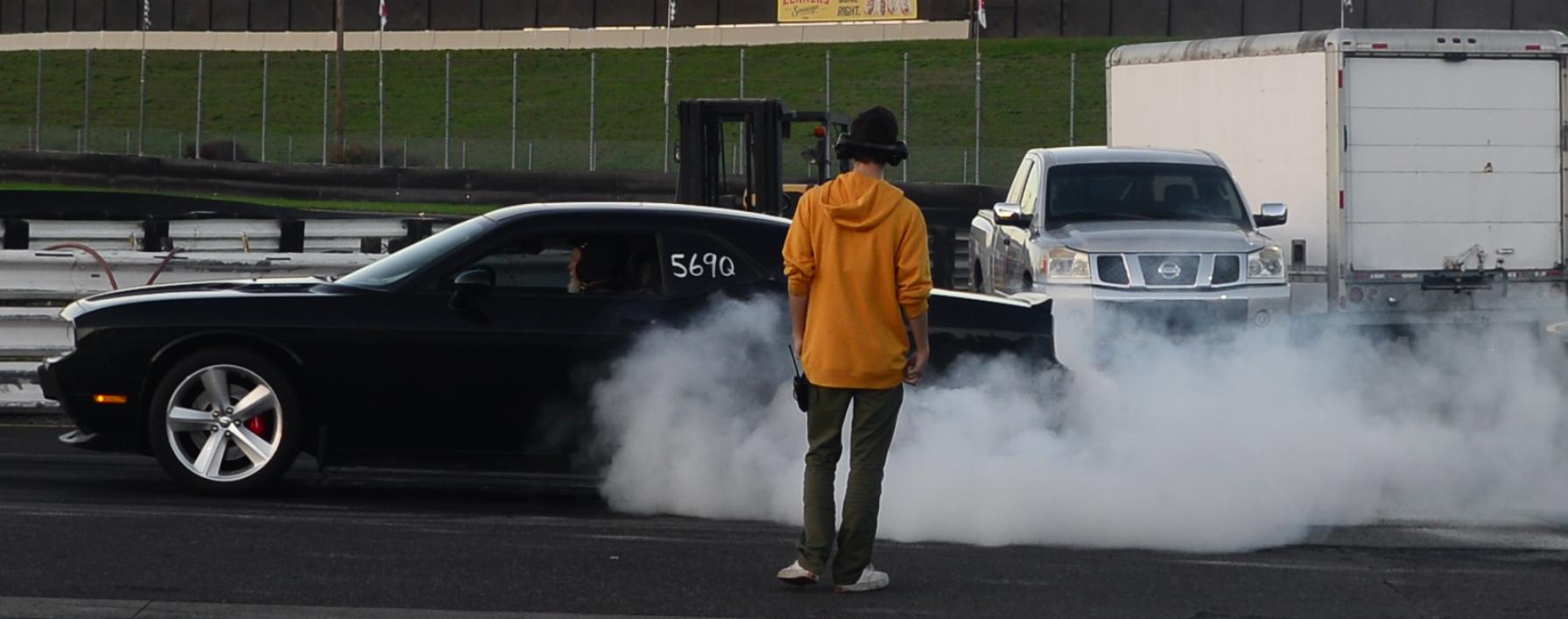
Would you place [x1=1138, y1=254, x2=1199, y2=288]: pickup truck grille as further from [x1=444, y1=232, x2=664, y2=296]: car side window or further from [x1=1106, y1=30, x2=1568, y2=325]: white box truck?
[x1=444, y1=232, x2=664, y2=296]: car side window

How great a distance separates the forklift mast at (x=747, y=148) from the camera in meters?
19.7

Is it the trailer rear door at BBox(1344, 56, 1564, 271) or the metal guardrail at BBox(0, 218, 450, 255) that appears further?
the metal guardrail at BBox(0, 218, 450, 255)

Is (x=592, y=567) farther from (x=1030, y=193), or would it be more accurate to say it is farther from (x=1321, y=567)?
(x=1030, y=193)

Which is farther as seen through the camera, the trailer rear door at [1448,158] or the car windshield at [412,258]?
the trailer rear door at [1448,158]

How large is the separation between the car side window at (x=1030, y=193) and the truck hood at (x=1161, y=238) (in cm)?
74

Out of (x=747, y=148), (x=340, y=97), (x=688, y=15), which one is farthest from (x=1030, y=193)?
(x=688, y=15)

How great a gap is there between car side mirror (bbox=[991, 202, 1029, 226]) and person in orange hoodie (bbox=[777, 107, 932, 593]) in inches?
323

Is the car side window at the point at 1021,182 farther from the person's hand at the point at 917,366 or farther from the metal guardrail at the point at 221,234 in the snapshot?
the person's hand at the point at 917,366

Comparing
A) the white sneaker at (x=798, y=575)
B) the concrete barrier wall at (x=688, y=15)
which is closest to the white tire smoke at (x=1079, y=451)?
the white sneaker at (x=798, y=575)

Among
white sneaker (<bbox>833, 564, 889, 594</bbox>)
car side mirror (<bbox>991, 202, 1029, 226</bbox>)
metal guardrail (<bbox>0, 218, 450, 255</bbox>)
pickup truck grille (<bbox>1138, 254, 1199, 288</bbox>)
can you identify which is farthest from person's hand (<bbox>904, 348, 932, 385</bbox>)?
metal guardrail (<bbox>0, 218, 450, 255</bbox>)

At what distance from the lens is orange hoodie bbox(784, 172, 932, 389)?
6238 mm

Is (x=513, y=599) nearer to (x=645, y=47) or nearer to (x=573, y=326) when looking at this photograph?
(x=573, y=326)

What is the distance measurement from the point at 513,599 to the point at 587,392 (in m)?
1.95

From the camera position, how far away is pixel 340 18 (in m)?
49.9
